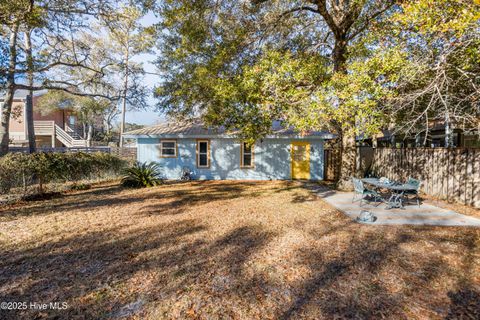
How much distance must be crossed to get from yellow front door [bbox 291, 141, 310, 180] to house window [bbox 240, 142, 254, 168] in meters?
2.38

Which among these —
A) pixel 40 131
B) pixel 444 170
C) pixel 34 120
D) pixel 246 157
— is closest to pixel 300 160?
pixel 246 157

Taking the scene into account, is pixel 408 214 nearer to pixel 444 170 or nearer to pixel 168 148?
pixel 444 170

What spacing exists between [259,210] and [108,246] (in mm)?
3963

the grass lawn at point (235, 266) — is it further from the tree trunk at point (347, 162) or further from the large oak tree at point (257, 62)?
the tree trunk at point (347, 162)

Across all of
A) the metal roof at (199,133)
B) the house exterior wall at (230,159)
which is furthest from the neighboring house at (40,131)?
the house exterior wall at (230,159)

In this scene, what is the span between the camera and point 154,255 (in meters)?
4.18

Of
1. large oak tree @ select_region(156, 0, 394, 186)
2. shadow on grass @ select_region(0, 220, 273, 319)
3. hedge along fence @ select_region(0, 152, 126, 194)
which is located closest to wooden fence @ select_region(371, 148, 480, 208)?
large oak tree @ select_region(156, 0, 394, 186)

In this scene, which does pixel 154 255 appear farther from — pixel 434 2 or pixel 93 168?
pixel 93 168

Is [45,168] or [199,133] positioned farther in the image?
[199,133]

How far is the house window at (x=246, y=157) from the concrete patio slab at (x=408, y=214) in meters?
6.09

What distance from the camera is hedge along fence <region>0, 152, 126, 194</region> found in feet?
25.3

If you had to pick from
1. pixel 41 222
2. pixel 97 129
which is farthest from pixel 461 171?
pixel 97 129

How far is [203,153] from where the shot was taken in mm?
13898

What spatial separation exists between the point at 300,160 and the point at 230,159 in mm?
3991
